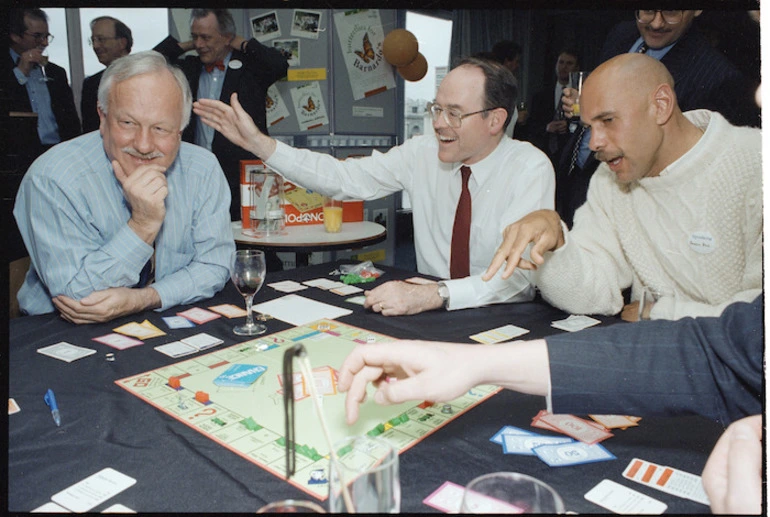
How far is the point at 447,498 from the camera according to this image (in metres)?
0.75

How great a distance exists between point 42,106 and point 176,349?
2.88 metres

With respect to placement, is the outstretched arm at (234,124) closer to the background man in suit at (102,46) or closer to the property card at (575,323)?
the background man in suit at (102,46)

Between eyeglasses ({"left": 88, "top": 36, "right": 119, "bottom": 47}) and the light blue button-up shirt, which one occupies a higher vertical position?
eyeglasses ({"left": 88, "top": 36, "right": 119, "bottom": 47})

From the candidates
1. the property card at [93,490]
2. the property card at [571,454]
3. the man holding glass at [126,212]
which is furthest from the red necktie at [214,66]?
the property card at [571,454]

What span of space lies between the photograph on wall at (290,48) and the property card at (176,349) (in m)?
3.66

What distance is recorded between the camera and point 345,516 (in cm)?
55

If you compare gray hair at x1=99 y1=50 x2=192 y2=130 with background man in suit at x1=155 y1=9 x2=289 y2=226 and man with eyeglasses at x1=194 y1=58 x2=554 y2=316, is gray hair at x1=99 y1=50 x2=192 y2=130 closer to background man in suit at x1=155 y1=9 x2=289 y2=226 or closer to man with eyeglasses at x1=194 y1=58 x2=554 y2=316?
man with eyeglasses at x1=194 y1=58 x2=554 y2=316

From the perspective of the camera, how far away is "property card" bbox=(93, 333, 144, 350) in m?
1.29

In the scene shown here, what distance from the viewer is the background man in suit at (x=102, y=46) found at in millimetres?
2730

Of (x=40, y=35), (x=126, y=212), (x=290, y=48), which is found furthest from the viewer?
(x=290, y=48)

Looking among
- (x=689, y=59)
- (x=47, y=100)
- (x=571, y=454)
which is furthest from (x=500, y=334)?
(x=47, y=100)

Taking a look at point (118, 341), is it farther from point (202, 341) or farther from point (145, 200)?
point (145, 200)

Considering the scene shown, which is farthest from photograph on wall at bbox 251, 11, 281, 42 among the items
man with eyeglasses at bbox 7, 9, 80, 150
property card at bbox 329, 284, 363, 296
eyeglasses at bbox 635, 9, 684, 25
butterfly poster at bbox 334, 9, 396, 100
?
property card at bbox 329, 284, 363, 296

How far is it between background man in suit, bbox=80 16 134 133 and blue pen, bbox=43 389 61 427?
2071mm
